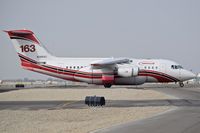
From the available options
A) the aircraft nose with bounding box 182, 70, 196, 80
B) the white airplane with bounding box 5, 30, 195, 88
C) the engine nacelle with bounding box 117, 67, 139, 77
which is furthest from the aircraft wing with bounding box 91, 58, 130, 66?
the aircraft nose with bounding box 182, 70, 196, 80

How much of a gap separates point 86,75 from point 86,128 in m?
43.5

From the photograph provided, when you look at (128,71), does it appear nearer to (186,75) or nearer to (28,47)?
(186,75)

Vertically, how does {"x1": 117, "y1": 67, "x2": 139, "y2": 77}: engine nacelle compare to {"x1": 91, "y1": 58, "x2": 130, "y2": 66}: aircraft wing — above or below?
below

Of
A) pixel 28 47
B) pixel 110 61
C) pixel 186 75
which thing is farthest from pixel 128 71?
pixel 28 47

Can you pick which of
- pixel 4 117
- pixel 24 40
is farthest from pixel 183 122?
pixel 24 40

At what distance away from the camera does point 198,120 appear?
59.9 feet

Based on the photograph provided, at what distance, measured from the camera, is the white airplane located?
5925 centimetres

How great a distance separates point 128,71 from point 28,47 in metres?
16.6

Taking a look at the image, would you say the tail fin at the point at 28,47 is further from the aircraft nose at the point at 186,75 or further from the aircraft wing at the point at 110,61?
the aircraft nose at the point at 186,75

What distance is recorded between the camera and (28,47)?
6178 centimetres

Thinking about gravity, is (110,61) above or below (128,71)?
above

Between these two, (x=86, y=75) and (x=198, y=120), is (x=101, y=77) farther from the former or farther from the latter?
(x=198, y=120)

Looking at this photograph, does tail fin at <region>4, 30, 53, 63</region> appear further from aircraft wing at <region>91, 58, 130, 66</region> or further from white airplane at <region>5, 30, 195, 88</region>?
aircraft wing at <region>91, 58, 130, 66</region>

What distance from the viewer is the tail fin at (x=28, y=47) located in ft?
201
